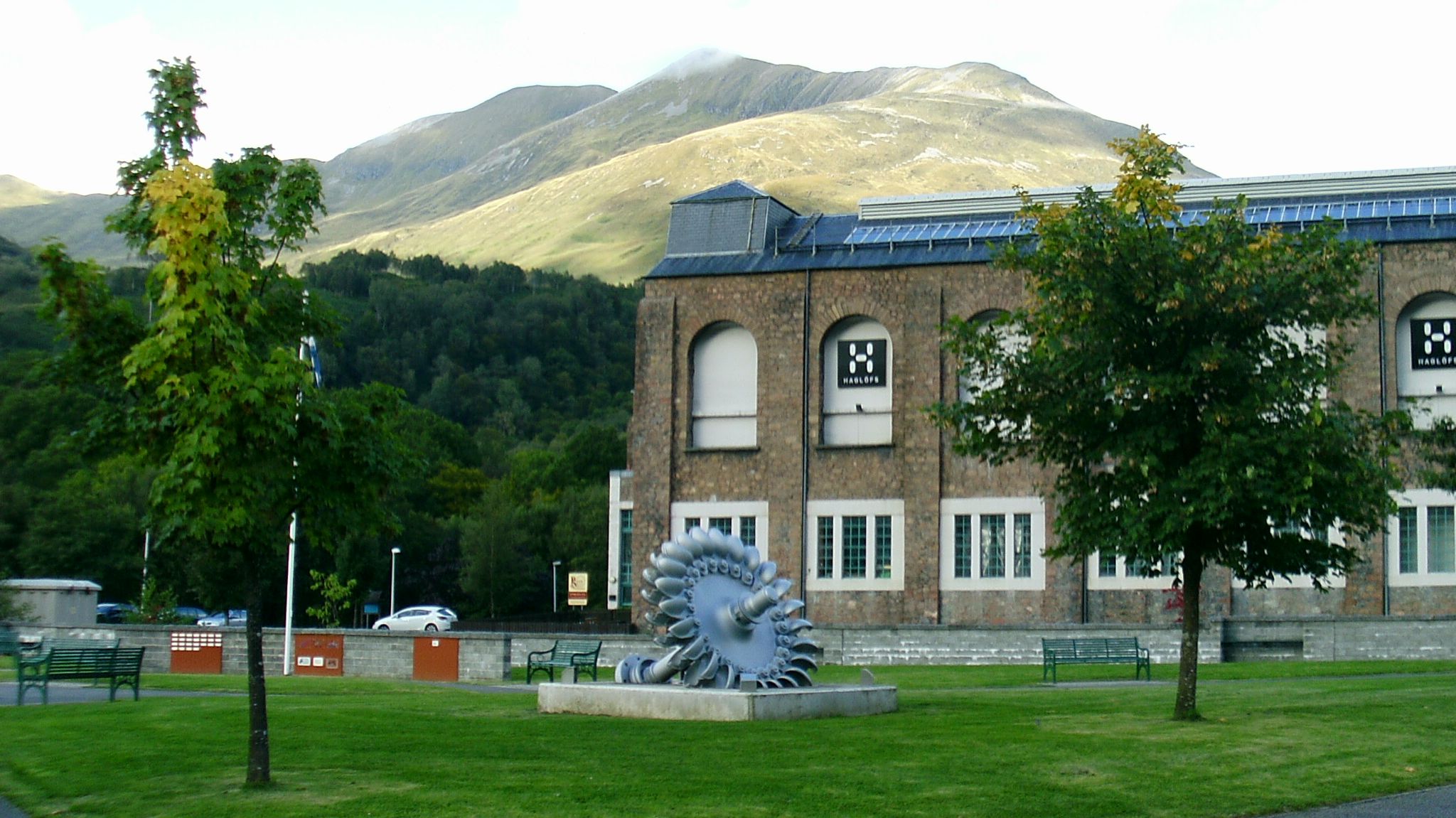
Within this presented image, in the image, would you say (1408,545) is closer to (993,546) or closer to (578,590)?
(993,546)

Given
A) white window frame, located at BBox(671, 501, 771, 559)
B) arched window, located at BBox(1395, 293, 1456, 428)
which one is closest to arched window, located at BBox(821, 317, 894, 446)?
white window frame, located at BBox(671, 501, 771, 559)

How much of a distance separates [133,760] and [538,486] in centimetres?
10824

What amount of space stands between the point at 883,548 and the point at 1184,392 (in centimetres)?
3176

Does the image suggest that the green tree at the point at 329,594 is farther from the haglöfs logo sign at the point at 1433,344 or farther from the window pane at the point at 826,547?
the haglöfs logo sign at the point at 1433,344

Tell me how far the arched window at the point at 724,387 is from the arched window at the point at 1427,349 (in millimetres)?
20200

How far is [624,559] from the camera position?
6644cm

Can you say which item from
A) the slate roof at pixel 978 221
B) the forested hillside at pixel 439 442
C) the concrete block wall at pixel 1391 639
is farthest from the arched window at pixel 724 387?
the concrete block wall at pixel 1391 639

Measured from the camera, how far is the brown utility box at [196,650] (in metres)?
43.7

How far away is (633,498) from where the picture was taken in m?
57.3

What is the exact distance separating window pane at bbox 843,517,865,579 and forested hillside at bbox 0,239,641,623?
47.7 feet

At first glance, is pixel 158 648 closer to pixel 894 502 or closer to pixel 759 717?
pixel 894 502

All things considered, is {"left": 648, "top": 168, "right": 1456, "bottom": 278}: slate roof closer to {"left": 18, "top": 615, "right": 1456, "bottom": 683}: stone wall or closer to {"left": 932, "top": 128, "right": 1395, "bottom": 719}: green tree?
{"left": 18, "top": 615, "right": 1456, "bottom": 683}: stone wall

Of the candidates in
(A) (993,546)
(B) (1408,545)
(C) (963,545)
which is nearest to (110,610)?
(C) (963,545)

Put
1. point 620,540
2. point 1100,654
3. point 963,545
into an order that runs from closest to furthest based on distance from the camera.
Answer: point 1100,654, point 963,545, point 620,540
